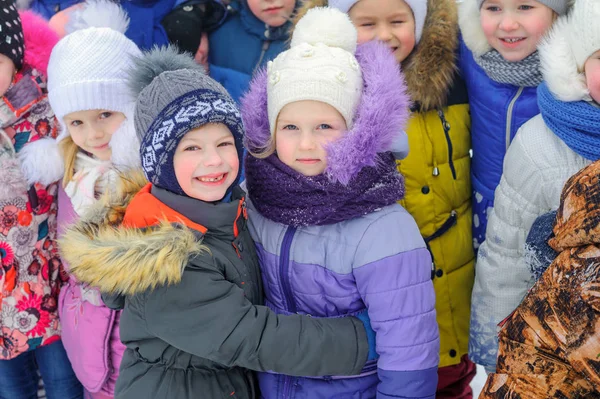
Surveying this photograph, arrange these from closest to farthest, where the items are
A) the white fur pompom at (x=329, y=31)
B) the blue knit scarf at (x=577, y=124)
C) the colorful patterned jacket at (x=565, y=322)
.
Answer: the colorful patterned jacket at (x=565, y=322)
the blue knit scarf at (x=577, y=124)
the white fur pompom at (x=329, y=31)

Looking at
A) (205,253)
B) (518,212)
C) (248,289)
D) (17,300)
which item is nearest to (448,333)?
(518,212)

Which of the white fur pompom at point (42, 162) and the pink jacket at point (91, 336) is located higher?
the white fur pompom at point (42, 162)

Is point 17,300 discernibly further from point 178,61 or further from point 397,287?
point 397,287

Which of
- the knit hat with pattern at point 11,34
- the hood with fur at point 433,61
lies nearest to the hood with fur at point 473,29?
the hood with fur at point 433,61

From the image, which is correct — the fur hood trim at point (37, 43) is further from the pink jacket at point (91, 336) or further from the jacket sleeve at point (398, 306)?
the jacket sleeve at point (398, 306)

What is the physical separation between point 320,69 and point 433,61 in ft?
2.37

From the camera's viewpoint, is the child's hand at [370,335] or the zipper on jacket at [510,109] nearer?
the child's hand at [370,335]

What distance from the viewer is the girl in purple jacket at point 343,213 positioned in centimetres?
174

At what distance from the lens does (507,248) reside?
6.60 ft

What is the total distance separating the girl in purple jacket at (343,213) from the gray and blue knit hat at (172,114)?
0.59ft

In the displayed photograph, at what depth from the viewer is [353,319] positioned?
5.88 ft

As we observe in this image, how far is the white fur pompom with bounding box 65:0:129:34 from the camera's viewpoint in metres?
2.46

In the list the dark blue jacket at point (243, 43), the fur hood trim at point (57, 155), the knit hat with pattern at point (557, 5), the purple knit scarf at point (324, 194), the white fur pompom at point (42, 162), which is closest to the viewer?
the purple knit scarf at point (324, 194)

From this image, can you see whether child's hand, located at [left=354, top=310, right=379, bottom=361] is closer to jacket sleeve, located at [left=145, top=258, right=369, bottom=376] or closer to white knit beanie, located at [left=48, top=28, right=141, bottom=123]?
jacket sleeve, located at [left=145, top=258, right=369, bottom=376]
